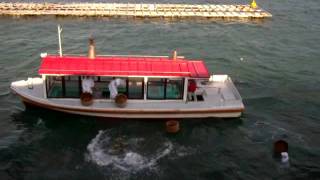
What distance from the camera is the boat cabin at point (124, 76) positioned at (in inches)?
876

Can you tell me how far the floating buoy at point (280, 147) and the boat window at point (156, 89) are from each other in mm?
6252

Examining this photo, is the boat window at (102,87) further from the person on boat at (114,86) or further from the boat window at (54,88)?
the boat window at (54,88)

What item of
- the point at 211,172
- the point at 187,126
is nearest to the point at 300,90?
the point at 187,126

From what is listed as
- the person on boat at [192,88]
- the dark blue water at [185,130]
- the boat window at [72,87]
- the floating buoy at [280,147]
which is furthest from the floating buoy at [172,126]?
the boat window at [72,87]

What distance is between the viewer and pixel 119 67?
22.6 meters

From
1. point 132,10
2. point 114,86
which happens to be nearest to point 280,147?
point 114,86

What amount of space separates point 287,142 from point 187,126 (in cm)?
508

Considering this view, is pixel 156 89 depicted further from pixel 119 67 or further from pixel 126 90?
pixel 119 67

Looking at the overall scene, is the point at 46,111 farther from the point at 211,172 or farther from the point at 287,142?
the point at 287,142

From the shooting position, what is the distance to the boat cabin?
22250 mm

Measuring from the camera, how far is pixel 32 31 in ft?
130

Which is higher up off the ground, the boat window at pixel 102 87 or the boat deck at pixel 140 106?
the boat window at pixel 102 87

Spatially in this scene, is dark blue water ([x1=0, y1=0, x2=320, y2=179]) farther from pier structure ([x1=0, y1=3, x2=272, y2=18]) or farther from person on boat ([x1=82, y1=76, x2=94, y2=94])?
pier structure ([x1=0, y1=3, x2=272, y2=18])

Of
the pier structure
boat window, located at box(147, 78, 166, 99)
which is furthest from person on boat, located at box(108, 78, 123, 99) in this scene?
the pier structure
